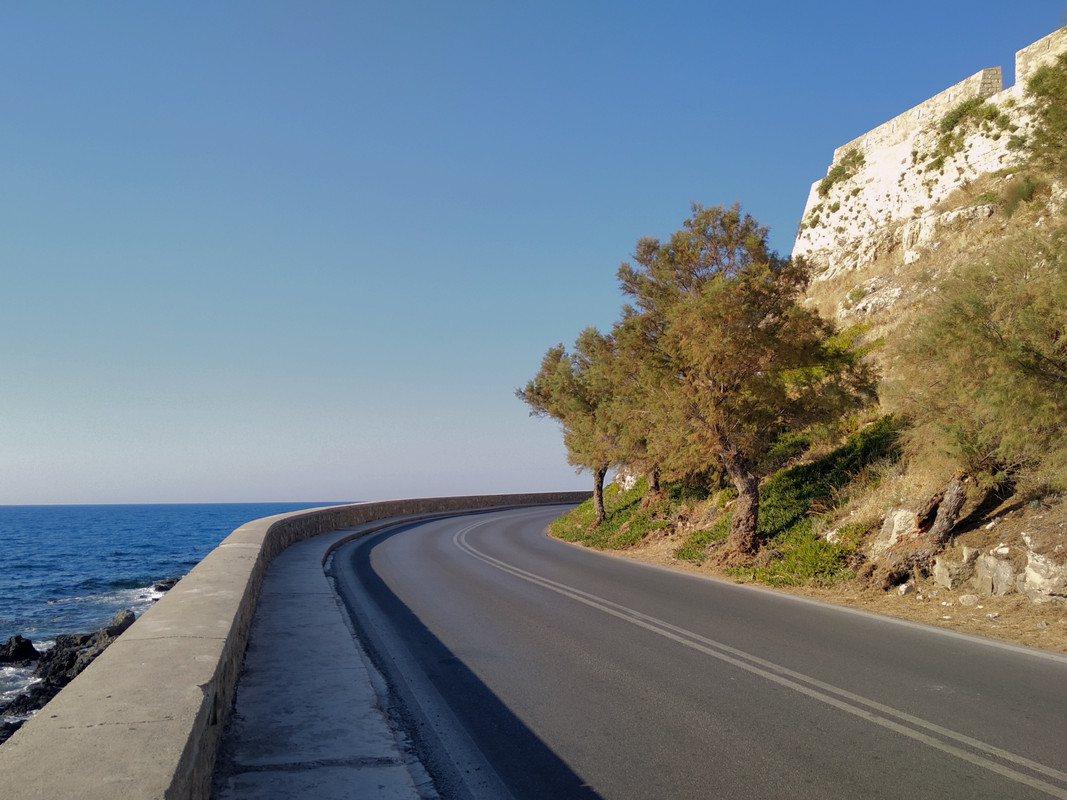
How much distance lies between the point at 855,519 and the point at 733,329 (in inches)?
185

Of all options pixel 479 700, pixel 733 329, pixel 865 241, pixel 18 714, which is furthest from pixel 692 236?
pixel 865 241

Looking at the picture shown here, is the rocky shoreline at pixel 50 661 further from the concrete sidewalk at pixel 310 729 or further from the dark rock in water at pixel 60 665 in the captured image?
the concrete sidewalk at pixel 310 729

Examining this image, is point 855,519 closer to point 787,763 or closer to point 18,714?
point 787,763

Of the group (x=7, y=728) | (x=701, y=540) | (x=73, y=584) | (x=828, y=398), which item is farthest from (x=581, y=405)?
(x=73, y=584)

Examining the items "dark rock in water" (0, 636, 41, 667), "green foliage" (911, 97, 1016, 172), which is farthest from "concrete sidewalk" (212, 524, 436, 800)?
"green foliage" (911, 97, 1016, 172)

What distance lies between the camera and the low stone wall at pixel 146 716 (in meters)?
3.01

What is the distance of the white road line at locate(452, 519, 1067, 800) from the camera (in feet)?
15.4

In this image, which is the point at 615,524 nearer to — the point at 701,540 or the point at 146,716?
the point at 701,540

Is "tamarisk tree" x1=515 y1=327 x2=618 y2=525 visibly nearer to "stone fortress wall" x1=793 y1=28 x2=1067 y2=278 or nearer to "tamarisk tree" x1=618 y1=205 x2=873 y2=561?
"tamarisk tree" x1=618 y1=205 x2=873 y2=561

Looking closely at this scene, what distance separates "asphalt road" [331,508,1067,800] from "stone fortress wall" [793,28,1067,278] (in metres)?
28.6

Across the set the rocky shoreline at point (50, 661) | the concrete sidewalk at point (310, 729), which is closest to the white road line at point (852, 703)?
the concrete sidewalk at point (310, 729)

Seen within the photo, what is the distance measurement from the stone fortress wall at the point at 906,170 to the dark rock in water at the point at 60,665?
1357 inches

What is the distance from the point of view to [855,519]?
14.6m

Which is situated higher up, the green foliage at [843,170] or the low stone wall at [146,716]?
the green foliage at [843,170]
